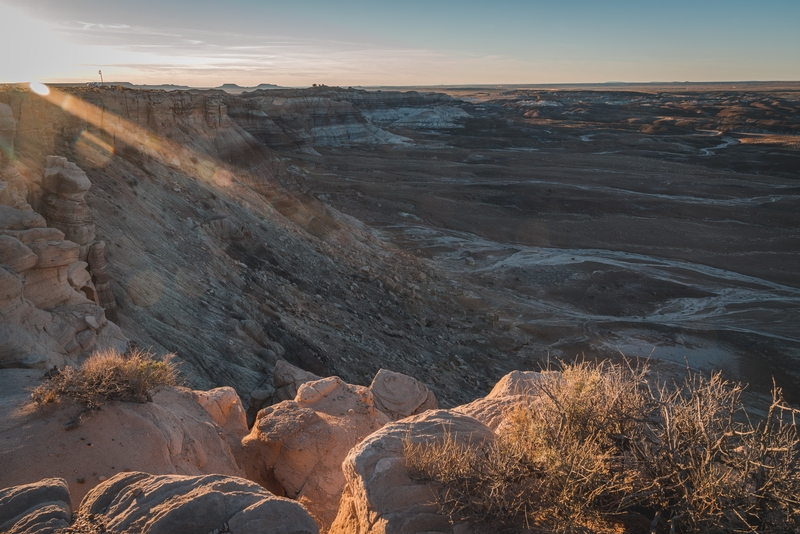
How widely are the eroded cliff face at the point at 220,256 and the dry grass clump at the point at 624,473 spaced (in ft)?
24.3

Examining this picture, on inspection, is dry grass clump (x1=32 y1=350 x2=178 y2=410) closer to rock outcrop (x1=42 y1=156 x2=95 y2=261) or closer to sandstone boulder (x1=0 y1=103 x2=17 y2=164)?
rock outcrop (x1=42 y1=156 x2=95 y2=261)

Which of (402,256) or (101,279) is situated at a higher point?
(101,279)

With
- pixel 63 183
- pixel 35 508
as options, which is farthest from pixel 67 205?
pixel 35 508

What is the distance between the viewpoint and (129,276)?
12.1m

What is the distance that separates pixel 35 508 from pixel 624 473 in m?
4.19

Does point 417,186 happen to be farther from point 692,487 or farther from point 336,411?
point 692,487

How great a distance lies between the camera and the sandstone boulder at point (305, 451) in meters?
6.49

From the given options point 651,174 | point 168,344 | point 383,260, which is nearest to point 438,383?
point 168,344

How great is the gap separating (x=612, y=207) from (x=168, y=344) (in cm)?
3672

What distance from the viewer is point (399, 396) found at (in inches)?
374

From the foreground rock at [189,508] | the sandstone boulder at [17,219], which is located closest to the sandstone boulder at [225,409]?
the foreground rock at [189,508]

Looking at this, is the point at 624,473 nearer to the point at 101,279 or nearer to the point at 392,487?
the point at 392,487

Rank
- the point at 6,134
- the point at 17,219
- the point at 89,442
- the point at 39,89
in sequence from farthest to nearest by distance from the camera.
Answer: the point at 39,89, the point at 6,134, the point at 17,219, the point at 89,442

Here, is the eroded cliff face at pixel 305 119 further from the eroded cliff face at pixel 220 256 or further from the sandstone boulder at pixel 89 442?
the sandstone boulder at pixel 89 442
